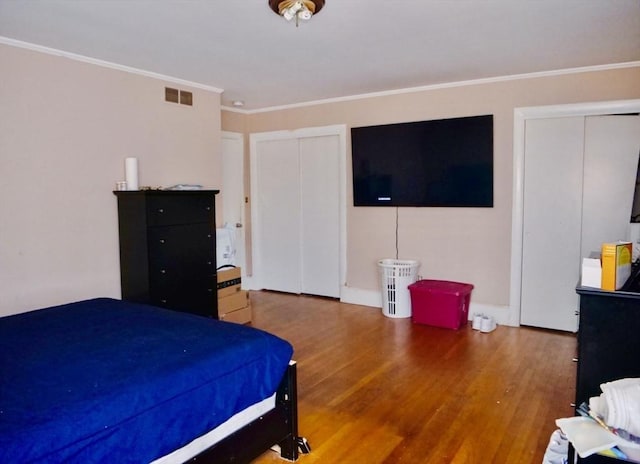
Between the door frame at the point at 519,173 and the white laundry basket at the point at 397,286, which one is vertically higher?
the door frame at the point at 519,173

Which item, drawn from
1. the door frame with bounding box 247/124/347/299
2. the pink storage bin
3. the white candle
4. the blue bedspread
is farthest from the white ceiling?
the pink storage bin

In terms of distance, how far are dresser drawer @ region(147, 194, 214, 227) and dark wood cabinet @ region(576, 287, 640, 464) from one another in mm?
2872

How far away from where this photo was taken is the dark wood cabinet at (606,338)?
1.97 meters

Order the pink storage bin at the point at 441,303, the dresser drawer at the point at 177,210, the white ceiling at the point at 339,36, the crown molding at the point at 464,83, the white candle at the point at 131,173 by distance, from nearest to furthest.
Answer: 1. the white ceiling at the point at 339,36
2. the dresser drawer at the point at 177,210
3. the white candle at the point at 131,173
4. the crown molding at the point at 464,83
5. the pink storage bin at the point at 441,303

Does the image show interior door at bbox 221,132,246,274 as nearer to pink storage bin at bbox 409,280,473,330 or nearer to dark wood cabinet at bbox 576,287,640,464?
pink storage bin at bbox 409,280,473,330

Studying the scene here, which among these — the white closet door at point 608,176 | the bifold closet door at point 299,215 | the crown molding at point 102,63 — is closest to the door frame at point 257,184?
the bifold closet door at point 299,215

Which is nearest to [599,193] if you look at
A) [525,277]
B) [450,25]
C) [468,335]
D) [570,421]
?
[525,277]

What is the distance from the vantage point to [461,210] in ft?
15.1

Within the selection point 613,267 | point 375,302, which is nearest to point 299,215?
point 375,302

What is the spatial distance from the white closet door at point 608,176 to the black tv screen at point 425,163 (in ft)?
2.71

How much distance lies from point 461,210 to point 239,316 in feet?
8.15

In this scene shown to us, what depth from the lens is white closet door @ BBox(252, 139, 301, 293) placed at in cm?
573

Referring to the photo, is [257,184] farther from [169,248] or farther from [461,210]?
[461,210]

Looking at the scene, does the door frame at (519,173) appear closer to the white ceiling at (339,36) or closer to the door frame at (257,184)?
the white ceiling at (339,36)
